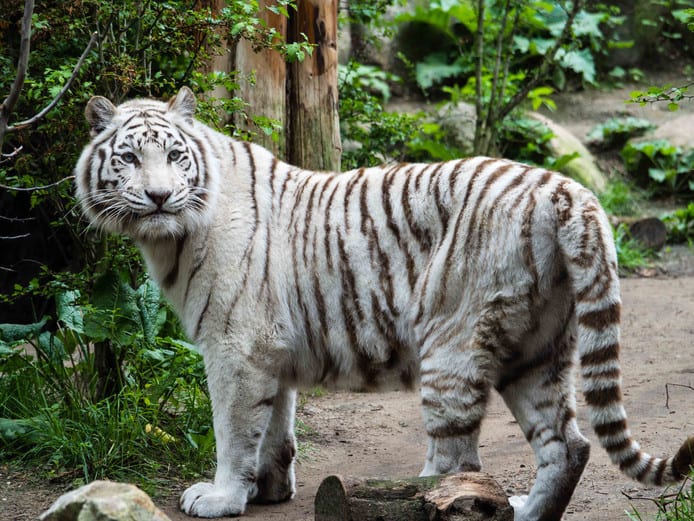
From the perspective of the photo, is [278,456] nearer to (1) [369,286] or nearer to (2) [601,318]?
(1) [369,286]

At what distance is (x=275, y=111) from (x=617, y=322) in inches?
123

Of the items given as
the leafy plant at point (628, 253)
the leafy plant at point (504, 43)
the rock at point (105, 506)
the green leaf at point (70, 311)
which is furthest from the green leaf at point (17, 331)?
the leafy plant at point (504, 43)

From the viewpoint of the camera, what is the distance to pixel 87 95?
483 centimetres

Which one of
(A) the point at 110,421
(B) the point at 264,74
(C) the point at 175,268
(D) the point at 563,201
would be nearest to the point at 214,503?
(A) the point at 110,421

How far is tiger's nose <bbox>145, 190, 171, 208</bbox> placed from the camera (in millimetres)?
4117

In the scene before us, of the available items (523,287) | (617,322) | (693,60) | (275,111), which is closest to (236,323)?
(523,287)

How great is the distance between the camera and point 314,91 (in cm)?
609

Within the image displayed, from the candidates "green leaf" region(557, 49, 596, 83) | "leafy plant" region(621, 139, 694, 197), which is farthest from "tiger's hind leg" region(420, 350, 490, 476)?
"green leaf" region(557, 49, 596, 83)

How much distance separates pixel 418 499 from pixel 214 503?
1217mm

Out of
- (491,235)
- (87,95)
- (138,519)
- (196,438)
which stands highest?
(87,95)

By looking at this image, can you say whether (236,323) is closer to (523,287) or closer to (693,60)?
(523,287)

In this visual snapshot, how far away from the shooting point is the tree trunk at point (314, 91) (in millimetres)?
6039

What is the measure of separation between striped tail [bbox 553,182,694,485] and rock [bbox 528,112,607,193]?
793 centimetres

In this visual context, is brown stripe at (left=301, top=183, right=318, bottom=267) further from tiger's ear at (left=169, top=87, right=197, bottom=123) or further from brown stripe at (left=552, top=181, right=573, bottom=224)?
brown stripe at (left=552, top=181, right=573, bottom=224)
